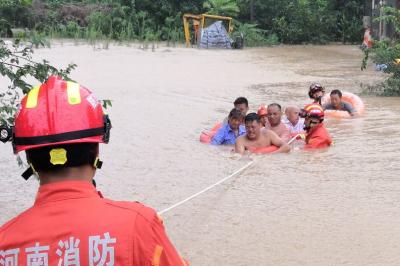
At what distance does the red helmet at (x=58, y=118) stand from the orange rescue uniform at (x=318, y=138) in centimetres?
822

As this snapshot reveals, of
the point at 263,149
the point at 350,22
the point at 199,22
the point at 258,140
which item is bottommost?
the point at 263,149

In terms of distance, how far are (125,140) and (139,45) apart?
19.2 metres

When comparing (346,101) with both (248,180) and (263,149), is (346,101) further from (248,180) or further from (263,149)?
(248,180)

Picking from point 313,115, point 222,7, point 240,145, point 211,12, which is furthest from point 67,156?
point 211,12

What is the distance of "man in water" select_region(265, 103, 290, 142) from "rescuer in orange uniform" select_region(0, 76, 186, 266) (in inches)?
339

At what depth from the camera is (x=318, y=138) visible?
Result: 987 centimetres

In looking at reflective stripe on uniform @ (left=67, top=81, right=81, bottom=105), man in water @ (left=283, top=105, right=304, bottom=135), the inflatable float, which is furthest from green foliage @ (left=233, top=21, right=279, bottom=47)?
reflective stripe on uniform @ (left=67, top=81, right=81, bottom=105)

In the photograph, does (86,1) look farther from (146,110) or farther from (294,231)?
(294,231)

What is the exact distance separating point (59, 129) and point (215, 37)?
91.3 ft

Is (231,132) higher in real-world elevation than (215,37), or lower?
lower

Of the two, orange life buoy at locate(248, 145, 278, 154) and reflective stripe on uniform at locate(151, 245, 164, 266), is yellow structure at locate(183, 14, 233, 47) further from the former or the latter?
reflective stripe on uniform at locate(151, 245, 164, 266)

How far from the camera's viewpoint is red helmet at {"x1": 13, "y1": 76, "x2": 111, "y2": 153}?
1.74 metres

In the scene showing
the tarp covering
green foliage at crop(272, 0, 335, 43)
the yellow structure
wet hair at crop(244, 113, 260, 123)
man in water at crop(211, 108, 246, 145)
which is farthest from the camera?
green foliage at crop(272, 0, 335, 43)

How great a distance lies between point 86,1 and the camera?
38094mm
